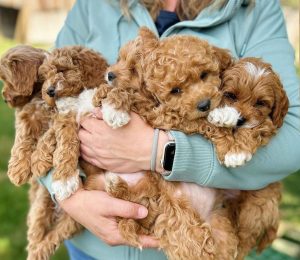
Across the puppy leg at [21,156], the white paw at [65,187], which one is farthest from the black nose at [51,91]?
the white paw at [65,187]

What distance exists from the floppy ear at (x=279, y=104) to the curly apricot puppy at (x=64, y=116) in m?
0.92

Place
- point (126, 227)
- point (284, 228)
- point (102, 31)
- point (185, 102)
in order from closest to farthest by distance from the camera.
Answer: point (185, 102)
point (126, 227)
point (102, 31)
point (284, 228)

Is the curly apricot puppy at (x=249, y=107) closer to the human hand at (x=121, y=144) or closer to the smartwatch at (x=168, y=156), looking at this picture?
the smartwatch at (x=168, y=156)

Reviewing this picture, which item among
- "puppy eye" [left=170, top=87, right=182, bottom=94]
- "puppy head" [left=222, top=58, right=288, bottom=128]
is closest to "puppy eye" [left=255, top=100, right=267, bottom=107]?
"puppy head" [left=222, top=58, right=288, bottom=128]

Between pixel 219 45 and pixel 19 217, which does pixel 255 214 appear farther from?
pixel 19 217

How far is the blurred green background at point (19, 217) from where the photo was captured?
5195 millimetres

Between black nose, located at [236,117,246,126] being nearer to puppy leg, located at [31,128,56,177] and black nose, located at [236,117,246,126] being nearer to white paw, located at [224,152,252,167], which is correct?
white paw, located at [224,152,252,167]

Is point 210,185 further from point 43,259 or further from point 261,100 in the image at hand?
point 43,259

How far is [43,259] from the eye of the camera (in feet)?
10.5

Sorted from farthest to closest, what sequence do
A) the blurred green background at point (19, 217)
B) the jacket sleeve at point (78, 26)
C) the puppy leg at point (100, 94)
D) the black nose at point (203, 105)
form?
the blurred green background at point (19, 217) < the jacket sleeve at point (78, 26) < the puppy leg at point (100, 94) < the black nose at point (203, 105)

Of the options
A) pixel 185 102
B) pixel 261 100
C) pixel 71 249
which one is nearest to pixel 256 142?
pixel 261 100

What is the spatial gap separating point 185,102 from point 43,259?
1.27 m

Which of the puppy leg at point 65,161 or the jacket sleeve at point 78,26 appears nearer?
the puppy leg at point 65,161

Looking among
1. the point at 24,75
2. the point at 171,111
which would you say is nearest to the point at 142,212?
the point at 171,111
